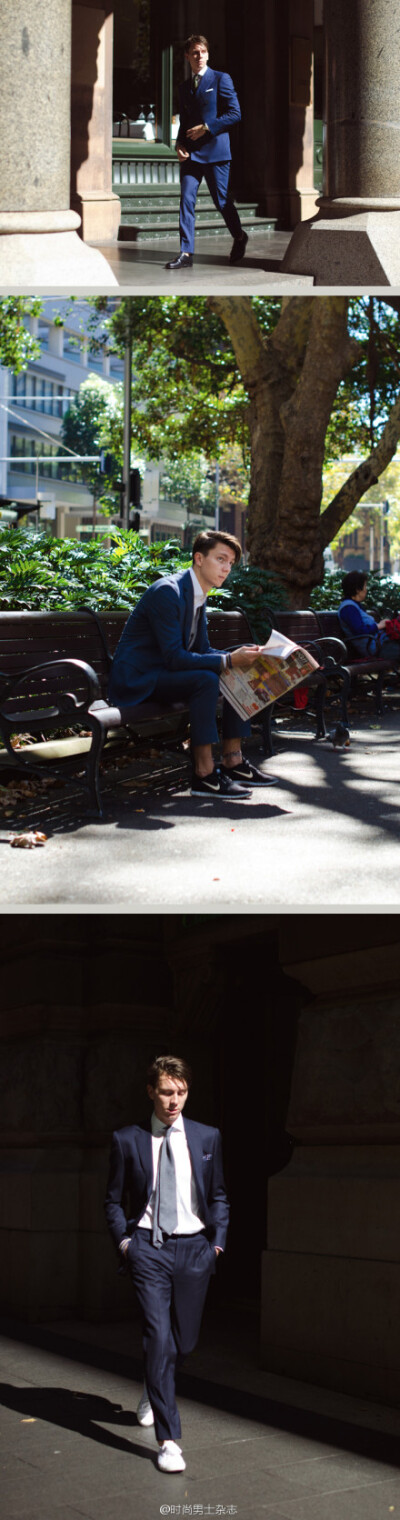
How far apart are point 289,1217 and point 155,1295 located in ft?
6.96

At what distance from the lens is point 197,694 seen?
6070mm

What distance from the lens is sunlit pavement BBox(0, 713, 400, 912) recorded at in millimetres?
4898

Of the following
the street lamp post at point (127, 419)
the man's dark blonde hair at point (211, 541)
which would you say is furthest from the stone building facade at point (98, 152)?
the street lamp post at point (127, 419)

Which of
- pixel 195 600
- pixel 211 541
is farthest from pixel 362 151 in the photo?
pixel 195 600

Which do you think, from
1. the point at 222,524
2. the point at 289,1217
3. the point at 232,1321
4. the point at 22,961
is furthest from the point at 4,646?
the point at 222,524

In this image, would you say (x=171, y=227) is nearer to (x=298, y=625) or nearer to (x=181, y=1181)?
(x=298, y=625)

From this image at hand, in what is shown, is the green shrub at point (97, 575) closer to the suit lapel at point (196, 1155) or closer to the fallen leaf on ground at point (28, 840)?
the fallen leaf on ground at point (28, 840)

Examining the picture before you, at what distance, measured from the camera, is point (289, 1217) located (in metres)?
6.95

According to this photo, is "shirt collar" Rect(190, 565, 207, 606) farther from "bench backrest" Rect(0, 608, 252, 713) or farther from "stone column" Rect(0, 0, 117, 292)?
"stone column" Rect(0, 0, 117, 292)

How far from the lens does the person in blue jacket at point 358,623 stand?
988 centimetres

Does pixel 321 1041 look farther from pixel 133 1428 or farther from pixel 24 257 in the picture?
pixel 24 257

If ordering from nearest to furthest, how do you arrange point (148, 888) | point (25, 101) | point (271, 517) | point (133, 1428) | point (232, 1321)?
1. point (148, 888)
2. point (133, 1428)
3. point (25, 101)
4. point (232, 1321)
5. point (271, 517)

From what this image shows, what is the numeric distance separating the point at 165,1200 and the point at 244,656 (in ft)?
7.69

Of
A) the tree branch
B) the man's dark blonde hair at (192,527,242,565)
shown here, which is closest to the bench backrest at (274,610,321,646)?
the man's dark blonde hair at (192,527,242,565)
